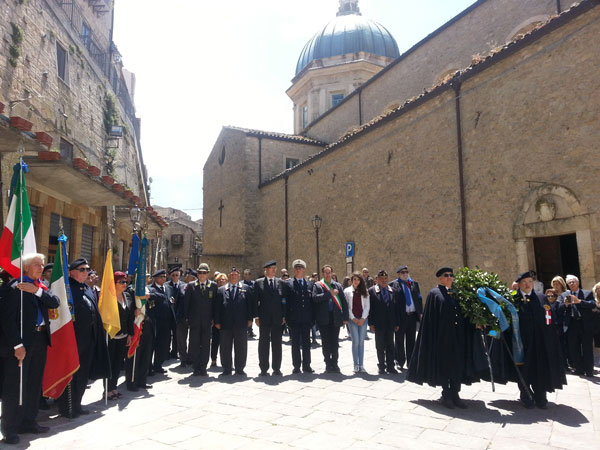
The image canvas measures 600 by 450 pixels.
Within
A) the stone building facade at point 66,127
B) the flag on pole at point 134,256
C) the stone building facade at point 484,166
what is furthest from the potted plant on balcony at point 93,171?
the stone building facade at point 484,166

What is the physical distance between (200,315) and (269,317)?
3.79 ft

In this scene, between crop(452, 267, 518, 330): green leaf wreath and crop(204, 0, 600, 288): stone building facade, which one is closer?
crop(452, 267, 518, 330): green leaf wreath

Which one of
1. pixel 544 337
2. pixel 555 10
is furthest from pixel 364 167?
pixel 544 337

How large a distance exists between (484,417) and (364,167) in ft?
38.5

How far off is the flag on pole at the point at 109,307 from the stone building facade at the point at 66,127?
8.41 ft

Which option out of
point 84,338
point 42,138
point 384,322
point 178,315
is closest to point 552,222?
point 384,322

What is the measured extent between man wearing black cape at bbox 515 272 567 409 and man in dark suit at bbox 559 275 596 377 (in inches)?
74.5

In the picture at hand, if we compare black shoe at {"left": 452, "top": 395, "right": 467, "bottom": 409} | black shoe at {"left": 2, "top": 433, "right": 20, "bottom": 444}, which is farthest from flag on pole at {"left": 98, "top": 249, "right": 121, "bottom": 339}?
black shoe at {"left": 452, "top": 395, "right": 467, "bottom": 409}

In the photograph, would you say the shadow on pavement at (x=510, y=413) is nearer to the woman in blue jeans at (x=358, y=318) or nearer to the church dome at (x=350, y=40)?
the woman in blue jeans at (x=358, y=318)

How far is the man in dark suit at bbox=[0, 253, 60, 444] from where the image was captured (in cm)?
386

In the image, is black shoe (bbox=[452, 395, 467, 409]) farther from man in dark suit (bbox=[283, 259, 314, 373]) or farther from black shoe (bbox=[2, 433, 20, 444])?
black shoe (bbox=[2, 433, 20, 444])

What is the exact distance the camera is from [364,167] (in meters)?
15.5

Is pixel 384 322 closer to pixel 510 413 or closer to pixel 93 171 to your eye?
pixel 510 413

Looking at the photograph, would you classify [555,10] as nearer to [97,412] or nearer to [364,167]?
[364,167]
